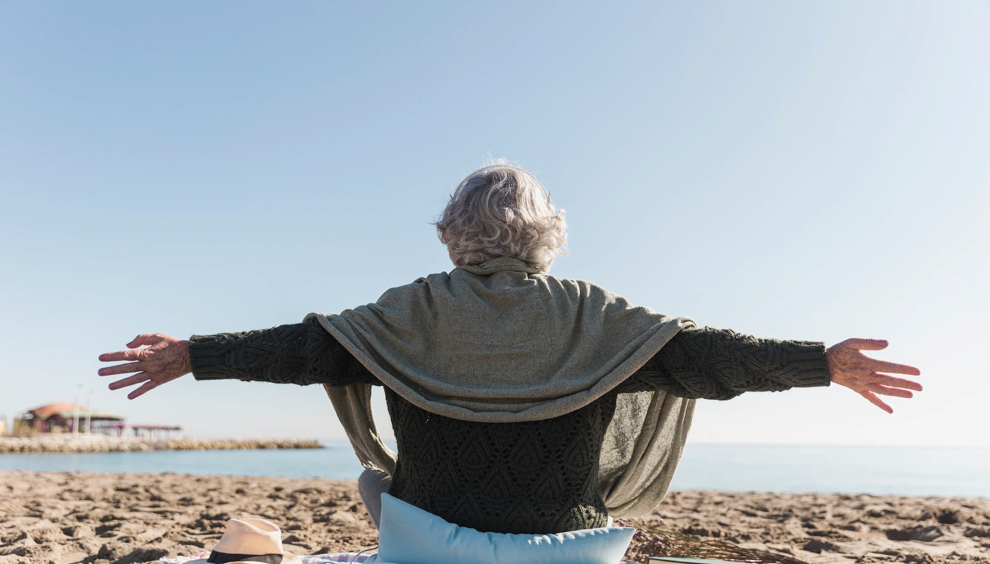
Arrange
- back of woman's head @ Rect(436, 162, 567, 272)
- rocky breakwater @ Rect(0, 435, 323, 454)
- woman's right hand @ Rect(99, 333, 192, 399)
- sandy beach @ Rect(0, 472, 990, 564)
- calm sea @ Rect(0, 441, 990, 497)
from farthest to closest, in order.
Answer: rocky breakwater @ Rect(0, 435, 323, 454) < calm sea @ Rect(0, 441, 990, 497) < sandy beach @ Rect(0, 472, 990, 564) < back of woman's head @ Rect(436, 162, 567, 272) < woman's right hand @ Rect(99, 333, 192, 399)

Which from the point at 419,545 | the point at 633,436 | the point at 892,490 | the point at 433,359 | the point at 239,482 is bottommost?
the point at 892,490

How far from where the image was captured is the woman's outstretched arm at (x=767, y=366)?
1.74 m

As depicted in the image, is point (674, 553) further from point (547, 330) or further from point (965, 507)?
point (965, 507)

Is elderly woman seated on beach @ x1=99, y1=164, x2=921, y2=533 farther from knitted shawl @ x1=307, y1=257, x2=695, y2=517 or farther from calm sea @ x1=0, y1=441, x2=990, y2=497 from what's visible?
calm sea @ x1=0, y1=441, x2=990, y2=497

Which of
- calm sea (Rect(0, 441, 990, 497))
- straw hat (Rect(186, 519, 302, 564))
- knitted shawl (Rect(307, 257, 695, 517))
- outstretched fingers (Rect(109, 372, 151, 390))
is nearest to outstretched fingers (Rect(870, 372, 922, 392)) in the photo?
knitted shawl (Rect(307, 257, 695, 517))

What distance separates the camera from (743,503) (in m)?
6.09

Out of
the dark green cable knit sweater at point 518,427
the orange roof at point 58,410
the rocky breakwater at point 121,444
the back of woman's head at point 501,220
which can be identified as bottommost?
the rocky breakwater at point 121,444

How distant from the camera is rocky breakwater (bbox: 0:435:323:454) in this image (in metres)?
26.6

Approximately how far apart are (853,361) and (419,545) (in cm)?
127

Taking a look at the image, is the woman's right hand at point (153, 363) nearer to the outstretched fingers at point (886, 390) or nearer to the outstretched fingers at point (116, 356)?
the outstretched fingers at point (116, 356)

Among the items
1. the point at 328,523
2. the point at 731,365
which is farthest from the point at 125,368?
the point at 328,523

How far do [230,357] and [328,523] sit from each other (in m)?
2.90

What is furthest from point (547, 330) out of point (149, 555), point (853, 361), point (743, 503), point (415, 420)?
point (743, 503)

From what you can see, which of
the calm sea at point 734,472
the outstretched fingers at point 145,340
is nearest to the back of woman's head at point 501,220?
the outstretched fingers at point 145,340
